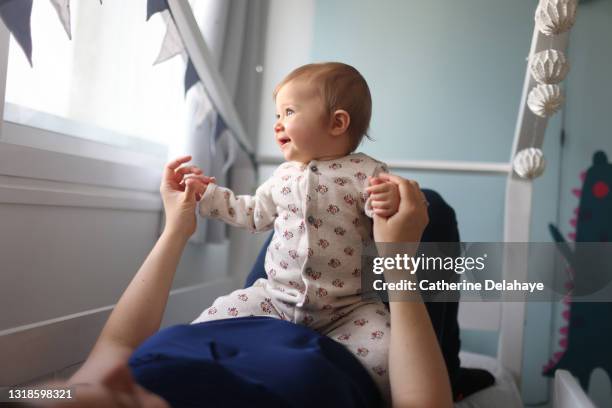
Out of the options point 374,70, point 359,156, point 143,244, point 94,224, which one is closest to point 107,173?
point 94,224

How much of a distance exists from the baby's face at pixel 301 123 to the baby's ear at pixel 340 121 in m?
0.01

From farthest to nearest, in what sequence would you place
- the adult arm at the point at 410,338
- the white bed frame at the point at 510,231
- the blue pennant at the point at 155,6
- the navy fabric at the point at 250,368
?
the white bed frame at the point at 510,231 → the blue pennant at the point at 155,6 → the adult arm at the point at 410,338 → the navy fabric at the point at 250,368

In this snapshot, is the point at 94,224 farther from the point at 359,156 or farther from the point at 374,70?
the point at 374,70

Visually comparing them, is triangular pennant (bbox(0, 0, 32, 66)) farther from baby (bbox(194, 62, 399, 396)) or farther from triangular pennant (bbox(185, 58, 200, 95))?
triangular pennant (bbox(185, 58, 200, 95))

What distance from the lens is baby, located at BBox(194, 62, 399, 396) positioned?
0.84 m

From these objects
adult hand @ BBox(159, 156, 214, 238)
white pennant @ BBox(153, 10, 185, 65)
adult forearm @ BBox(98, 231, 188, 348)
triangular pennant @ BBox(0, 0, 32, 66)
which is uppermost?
white pennant @ BBox(153, 10, 185, 65)

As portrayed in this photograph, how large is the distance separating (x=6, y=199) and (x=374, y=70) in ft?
4.58

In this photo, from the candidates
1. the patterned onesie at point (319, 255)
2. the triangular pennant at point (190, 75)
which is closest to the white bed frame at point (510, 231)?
the triangular pennant at point (190, 75)

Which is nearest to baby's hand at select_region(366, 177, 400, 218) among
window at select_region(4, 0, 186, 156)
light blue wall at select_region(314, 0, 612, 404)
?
window at select_region(4, 0, 186, 156)

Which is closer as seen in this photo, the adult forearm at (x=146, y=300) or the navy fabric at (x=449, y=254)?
the adult forearm at (x=146, y=300)

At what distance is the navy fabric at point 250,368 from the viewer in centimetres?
52

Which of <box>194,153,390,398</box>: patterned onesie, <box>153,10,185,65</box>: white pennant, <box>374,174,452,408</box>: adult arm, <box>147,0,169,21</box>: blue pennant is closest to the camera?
<box>374,174,452,408</box>: adult arm

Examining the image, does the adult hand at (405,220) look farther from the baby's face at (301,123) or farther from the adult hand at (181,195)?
the adult hand at (181,195)

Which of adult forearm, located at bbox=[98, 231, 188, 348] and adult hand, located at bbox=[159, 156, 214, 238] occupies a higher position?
adult hand, located at bbox=[159, 156, 214, 238]
